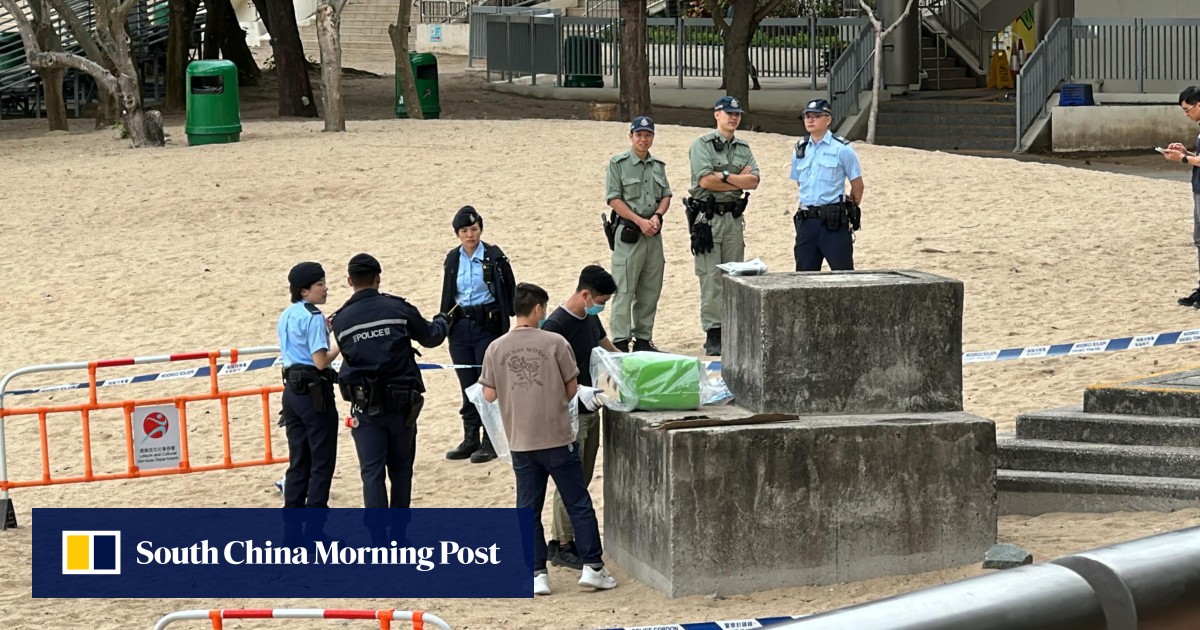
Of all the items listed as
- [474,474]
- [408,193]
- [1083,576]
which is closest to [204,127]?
[408,193]

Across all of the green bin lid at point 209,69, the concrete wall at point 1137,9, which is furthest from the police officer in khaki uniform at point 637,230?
the concrete wall at point 1137,9

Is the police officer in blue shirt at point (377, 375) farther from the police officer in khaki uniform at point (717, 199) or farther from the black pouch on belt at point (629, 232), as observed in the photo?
the police officer in khaki uniform at point (717, 199)

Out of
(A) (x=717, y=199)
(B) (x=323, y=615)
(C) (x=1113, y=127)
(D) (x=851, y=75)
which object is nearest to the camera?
(B) (x=323, y=615)

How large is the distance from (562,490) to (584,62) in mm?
27594

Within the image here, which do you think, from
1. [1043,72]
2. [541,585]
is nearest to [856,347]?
[541,585]

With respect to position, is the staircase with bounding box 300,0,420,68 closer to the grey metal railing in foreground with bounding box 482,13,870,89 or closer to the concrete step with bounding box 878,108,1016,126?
the grey metal railing in foreground with bounding box 482,13,870,89

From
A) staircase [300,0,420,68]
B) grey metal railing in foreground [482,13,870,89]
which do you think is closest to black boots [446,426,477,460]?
grey metal railing in foreground [482,13,870,89]

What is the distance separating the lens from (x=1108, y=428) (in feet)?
25.9

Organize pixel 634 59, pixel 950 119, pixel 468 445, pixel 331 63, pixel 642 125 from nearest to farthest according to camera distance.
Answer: pixel 468 445, pixel 642 125, pixel 331 63, pixel 634 59, pixel 950 119

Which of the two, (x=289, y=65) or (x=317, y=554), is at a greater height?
(x=289, y=65)

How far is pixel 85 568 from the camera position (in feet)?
23.9

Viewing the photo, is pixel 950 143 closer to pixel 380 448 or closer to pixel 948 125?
pixel 948 125

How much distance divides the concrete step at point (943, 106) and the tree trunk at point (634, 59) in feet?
18.6

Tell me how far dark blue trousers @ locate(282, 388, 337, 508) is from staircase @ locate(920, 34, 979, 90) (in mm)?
25633
